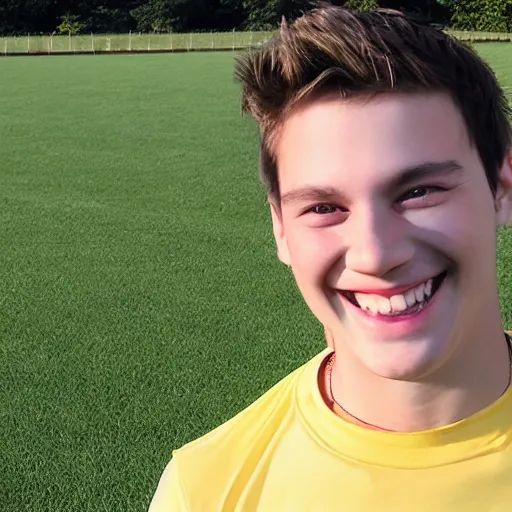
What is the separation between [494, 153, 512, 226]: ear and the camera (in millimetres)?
1228

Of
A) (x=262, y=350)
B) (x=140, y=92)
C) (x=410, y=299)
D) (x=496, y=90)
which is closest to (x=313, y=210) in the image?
(x=410, y=299)

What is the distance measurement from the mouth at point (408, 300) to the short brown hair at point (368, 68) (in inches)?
8.0

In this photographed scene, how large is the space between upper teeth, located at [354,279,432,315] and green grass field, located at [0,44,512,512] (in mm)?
575

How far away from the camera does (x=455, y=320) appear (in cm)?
109

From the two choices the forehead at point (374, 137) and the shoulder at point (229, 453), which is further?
the shoulder at point (229, 453)

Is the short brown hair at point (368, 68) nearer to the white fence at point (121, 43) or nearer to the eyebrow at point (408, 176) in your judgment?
the eyebrow at point (408, 176)

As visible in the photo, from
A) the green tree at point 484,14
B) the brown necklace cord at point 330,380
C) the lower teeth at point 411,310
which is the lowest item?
the brown necklace cord at point 330,380

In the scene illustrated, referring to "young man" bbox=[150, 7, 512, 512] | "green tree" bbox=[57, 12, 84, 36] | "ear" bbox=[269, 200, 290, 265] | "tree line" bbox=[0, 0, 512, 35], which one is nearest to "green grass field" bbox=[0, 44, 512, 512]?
"ear" bbox=[269, 200, 290, 265]

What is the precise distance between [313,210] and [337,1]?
0.54 meters

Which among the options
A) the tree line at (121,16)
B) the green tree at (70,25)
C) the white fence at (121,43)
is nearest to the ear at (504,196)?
the white fence at (121,43)

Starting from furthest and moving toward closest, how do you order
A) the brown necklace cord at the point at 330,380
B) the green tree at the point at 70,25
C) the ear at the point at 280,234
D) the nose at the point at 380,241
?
the green tree at the point at 70,25 < the ear at the point at 280,234 < the brown necklace cord at the point at 330,380 < the nose at the point at 380,241

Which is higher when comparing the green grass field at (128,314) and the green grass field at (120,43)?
the green grass field at (120,43)

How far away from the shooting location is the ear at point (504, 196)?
4.03 ft

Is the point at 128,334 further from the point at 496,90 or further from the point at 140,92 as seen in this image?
the point at 140,92
